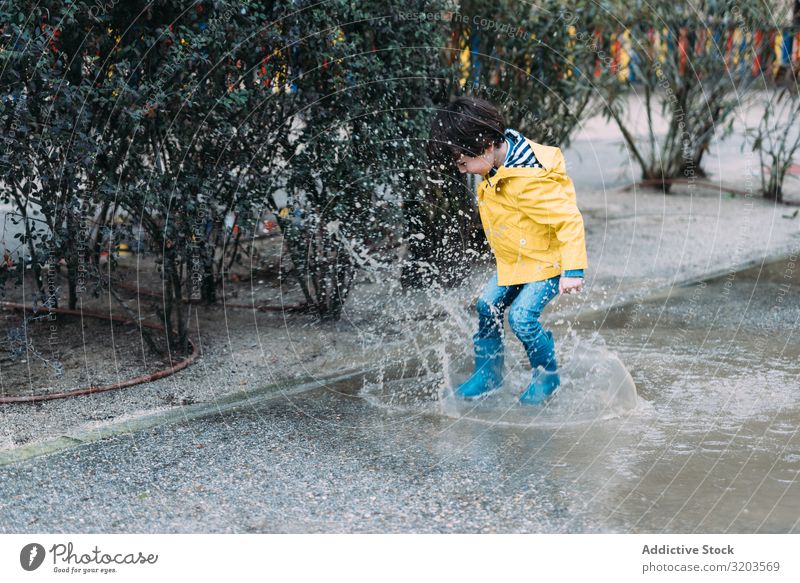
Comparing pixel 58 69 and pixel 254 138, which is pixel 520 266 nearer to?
pixel 254 138

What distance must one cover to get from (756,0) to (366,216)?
16.6ft

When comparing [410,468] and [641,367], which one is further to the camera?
[641,367]

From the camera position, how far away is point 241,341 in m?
5.36

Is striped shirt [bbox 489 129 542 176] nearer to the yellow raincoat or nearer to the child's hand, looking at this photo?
the yellow raincoat

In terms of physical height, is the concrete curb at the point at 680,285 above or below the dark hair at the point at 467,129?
below

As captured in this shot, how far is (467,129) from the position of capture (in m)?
4.05

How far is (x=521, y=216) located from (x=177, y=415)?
164 centimetres

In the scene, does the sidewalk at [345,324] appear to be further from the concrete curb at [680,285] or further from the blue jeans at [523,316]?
the blue jeans at [523,316]

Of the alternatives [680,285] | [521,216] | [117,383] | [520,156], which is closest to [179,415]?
[117,383]

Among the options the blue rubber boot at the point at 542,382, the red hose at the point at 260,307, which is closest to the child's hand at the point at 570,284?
the blue rubber boot at the point at 542,382

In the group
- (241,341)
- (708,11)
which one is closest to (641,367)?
(241,341)

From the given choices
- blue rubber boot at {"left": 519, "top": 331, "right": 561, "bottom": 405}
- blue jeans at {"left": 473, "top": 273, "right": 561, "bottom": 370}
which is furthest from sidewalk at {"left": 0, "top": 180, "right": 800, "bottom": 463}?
blue rubber boot at {"left": 519, "top": 331, "right": 561, "bottom": 405}

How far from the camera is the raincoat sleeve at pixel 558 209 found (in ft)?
12.9

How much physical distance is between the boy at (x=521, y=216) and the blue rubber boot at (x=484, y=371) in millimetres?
99
